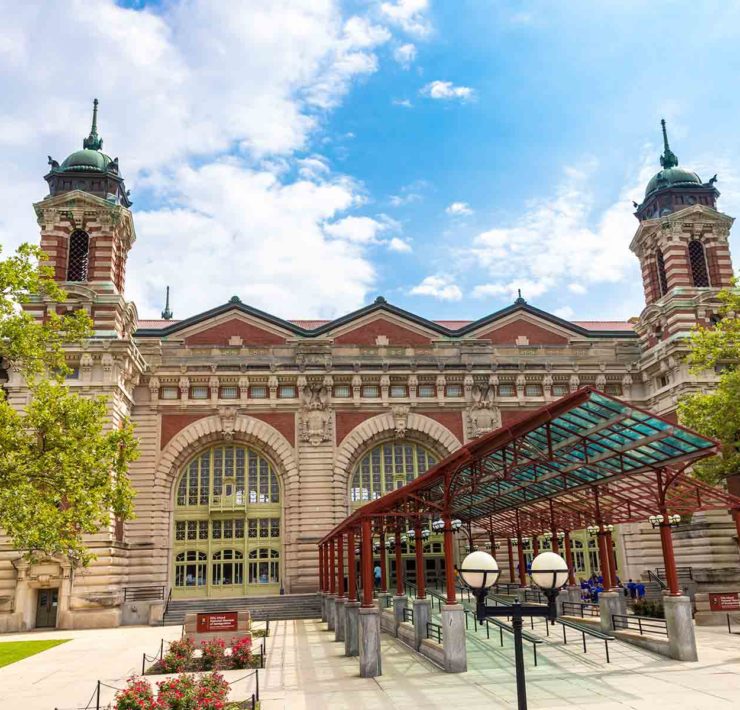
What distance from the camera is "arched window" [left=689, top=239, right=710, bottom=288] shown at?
47.1m

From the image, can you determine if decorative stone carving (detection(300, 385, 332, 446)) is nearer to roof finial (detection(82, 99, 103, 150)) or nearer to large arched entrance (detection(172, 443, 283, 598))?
large arched entrance (detection(172, 443, 283, 598))

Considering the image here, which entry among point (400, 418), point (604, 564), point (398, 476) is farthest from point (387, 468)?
point (604, 564)

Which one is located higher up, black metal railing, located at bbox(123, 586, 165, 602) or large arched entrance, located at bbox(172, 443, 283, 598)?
large arched entrance, located at bbox(172, 443, 283, 598)

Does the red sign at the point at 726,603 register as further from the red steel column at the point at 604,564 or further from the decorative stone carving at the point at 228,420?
the decorative stone carving at the point at 228,420

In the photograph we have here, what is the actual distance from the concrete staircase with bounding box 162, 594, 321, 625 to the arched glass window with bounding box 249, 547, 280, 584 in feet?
10.3

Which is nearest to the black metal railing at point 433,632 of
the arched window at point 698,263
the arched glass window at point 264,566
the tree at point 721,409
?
the tree at point 721,409

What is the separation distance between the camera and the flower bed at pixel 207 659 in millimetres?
20703

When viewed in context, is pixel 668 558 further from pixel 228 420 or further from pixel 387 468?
pixel 228 420

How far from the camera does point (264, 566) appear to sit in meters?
43.3

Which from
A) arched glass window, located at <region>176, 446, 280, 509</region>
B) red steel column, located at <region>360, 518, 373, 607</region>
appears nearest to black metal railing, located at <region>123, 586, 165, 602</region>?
arched glass window, located at <region>176, 446, 280, 509</region>

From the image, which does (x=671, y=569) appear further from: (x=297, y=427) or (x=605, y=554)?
(x=297, y=427)

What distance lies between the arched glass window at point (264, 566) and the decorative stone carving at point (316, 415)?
6981 mm

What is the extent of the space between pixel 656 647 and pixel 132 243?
3845cm

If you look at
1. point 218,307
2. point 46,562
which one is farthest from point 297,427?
point 46,562
